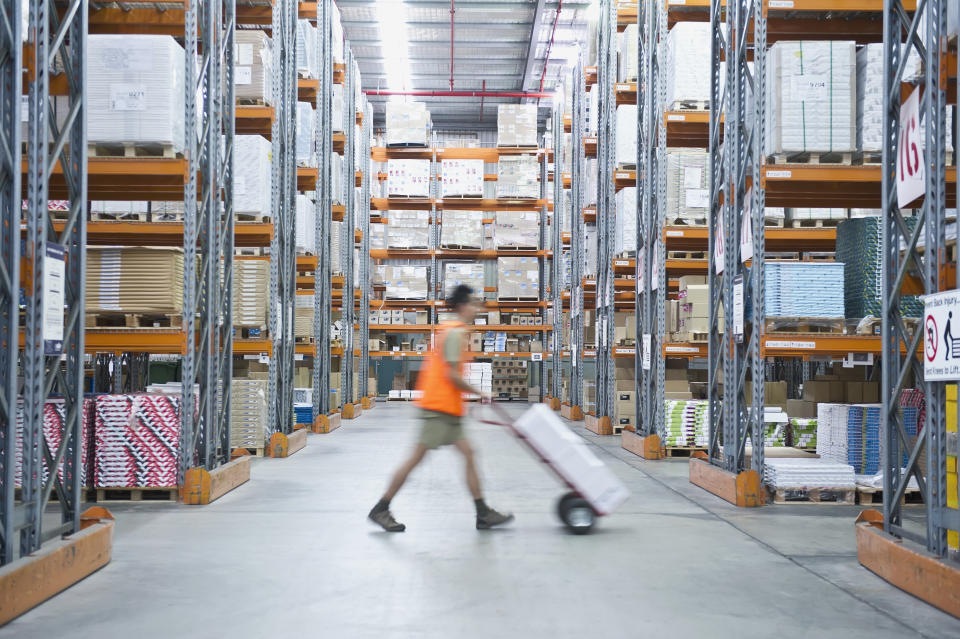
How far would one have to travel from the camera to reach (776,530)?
5477mm

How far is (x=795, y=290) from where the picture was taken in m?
6.77

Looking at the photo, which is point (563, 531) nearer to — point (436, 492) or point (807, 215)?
point (436, 492)

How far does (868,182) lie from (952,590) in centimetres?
395

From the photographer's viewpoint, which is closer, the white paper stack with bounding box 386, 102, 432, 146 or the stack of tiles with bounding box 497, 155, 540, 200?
the stack of tiles with bounding box 497, 155, 540, 200

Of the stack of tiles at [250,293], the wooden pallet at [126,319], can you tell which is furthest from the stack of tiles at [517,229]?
the wooden pallet at [126,319]

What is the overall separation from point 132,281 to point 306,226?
15.0 ft

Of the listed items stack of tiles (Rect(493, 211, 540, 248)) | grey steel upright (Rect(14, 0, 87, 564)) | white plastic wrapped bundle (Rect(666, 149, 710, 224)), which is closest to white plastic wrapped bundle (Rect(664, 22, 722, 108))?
white plastic wrapped bundle (Rect(666, 149, 710, 224))

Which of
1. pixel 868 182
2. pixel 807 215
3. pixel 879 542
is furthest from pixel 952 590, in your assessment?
pixel 807 215

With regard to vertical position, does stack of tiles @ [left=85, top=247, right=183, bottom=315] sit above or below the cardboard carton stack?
below

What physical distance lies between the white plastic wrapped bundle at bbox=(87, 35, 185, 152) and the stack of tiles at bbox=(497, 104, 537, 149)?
12590 mm

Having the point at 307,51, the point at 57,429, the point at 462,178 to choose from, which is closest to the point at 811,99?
the point at 57,429

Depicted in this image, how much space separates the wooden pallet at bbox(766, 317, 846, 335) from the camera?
6.79m

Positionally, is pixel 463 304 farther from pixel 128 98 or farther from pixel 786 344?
pixel 128 98

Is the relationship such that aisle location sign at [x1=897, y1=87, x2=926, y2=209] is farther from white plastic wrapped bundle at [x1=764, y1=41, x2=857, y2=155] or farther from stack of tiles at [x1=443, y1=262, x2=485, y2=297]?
stack of tiles at [x1=443, y1=262, x2=485, y2=297]
